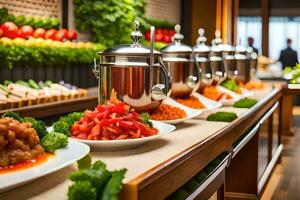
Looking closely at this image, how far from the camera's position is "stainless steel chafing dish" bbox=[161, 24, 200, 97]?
9.86 feet

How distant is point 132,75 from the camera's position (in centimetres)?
230

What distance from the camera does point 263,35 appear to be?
11.8 m

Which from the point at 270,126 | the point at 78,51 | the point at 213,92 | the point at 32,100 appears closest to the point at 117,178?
Result: the point at 213,92

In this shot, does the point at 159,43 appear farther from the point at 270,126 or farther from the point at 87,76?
the point at 270,126

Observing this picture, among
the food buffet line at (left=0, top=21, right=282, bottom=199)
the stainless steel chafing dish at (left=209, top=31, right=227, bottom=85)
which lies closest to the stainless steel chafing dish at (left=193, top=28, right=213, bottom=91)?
the food buffet line at (left=0, top=21, right=282, bottom=199)

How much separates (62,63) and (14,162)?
4138 millimetres

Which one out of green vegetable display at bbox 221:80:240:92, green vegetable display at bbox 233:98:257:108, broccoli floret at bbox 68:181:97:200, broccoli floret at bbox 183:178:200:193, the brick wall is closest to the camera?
broccoli floret at bbox 68:181:97:200

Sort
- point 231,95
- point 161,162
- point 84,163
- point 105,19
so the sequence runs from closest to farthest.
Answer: point 84,163, point 161,162, point 231,95, point 105,19

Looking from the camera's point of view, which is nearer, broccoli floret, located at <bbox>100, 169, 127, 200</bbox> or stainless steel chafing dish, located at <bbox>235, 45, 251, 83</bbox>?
broccoli floret, located at <bbox>100, 169, 127, 200</bbox>

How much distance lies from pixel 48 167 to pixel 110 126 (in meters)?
0.50

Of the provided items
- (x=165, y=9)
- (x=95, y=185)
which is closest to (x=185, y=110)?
(x=95, y=185)

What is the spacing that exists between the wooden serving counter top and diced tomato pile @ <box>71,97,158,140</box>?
6cm

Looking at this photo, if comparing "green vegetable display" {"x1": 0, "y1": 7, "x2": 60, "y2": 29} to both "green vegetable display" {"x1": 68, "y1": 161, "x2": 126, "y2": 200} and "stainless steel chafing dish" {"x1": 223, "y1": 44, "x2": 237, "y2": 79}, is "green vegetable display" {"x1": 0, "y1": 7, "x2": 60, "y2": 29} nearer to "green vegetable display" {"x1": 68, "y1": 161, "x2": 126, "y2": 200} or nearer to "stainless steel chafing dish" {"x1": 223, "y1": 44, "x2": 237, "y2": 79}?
"stainless steel chafing dish" {"x1": 223, "y1": 44, "x2": 237, "y2": 79}

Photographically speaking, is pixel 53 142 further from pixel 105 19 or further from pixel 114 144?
pixel 105 19
